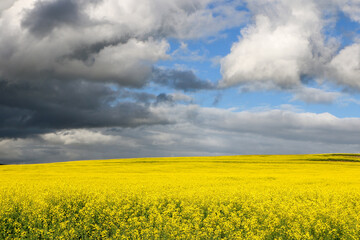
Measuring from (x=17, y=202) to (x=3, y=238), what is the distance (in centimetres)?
287

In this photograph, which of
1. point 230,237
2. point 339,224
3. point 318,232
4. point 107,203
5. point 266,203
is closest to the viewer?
point 230,237

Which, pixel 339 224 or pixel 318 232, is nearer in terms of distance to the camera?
pixel 318 232

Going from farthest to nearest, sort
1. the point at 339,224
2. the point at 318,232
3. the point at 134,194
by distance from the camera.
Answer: the point at 134,194 → the point at 339,224 → the point at 318,232

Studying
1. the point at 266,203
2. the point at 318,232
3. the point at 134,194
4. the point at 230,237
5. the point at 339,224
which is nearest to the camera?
the point at 230,237

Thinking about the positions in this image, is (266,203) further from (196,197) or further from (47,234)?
(47,234)

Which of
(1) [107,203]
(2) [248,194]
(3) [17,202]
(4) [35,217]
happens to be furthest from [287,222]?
(3) [17,202]

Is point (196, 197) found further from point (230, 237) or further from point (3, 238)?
point (3, 238)

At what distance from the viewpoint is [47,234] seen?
8883 millimetres

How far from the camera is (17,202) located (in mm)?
12562

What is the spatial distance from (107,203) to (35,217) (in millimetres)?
2739

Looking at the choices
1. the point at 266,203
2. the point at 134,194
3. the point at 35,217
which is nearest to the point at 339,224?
the point at 266,203

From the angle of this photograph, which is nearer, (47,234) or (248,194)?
(47,234)

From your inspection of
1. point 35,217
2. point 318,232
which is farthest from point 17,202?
point 318,232

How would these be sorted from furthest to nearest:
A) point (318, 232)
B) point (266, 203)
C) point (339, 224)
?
1. point (266, 203)
2. point (339, 224)
3. point (318, 232)
